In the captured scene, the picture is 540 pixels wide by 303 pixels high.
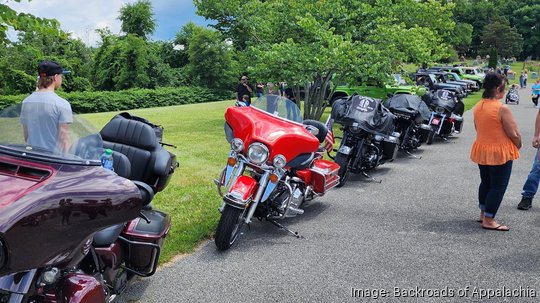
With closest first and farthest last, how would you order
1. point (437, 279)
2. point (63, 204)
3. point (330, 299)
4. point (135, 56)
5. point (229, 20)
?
point (63, 204) < point (330, 299) < point (437, 279) < point (229, 20) < point (135, 56)

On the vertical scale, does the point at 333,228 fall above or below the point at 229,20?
below

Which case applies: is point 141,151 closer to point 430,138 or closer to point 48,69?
point 48,69

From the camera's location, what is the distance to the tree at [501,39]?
8475cm

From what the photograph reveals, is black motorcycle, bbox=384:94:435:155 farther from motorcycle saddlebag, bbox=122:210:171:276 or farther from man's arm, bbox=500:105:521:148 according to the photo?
motorcycle saddlebag, bbox=122:210:171:276

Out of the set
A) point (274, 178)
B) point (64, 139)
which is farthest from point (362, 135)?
point (64, 139)

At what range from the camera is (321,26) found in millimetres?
13828

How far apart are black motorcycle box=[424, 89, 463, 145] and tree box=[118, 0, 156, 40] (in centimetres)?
4299

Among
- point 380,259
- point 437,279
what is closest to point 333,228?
point 380,259

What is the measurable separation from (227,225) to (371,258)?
1381mm

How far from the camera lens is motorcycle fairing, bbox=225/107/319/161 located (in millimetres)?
4805

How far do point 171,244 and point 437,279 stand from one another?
249cm

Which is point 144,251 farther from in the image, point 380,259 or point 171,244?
point 380,259

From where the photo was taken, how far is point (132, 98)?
34094mm

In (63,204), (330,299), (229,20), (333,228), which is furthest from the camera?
(229,20)
